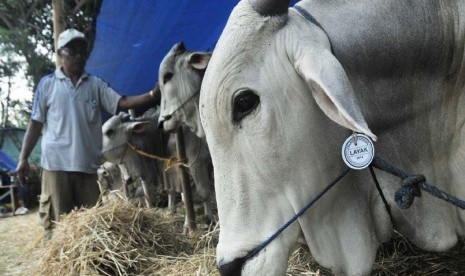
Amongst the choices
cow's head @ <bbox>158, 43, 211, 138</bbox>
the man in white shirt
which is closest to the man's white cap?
the man in white shirt

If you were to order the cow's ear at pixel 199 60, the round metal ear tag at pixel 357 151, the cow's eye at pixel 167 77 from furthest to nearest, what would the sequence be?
the cow's eye at pixel 167 77, the cow's ear at pixel 199 60, the round metal ear tag at pixel 357 151

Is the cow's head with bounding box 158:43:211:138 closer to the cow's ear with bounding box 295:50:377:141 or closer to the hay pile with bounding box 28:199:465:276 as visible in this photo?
the hay pile with bounding box 28:199:465:276

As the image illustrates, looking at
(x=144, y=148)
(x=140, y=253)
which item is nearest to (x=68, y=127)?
(x=140, y=253)

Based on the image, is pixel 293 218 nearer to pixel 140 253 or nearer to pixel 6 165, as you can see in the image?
pixel 140 253

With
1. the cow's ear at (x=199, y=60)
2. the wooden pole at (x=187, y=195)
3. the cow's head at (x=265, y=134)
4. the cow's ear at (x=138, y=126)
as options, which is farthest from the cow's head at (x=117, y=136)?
the cow's head at (x=265, y=134)

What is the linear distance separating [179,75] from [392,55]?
3816 mm

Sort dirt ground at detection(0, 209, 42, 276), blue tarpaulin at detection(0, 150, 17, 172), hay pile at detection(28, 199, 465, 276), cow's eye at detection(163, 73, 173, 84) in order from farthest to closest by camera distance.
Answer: blue tarpaulin at detection(0, 150, 17, 172) < cow's eye at detection(163, 73, 173, 84) < dirt ground at detection(0, 209, 42, 276) < hay pile at detection(28, 199, 465, 276)

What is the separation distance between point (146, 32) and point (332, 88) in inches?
174

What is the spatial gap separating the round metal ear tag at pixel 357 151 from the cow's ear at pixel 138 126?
18.2 feet

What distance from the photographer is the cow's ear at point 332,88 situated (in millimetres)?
1195

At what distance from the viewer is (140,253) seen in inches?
135

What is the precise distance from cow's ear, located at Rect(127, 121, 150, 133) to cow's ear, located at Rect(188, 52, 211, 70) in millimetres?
1949

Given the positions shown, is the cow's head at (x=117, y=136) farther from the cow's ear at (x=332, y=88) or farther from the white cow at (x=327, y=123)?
the cow's ear at (x=332, y=88)

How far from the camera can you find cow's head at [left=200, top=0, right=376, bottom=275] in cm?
142
